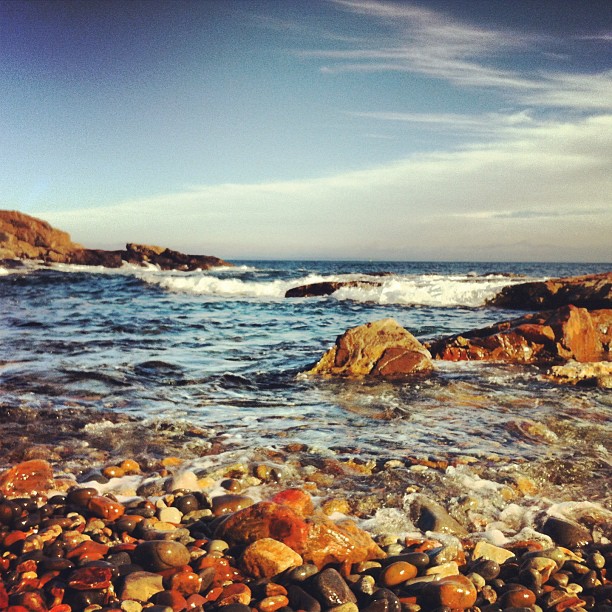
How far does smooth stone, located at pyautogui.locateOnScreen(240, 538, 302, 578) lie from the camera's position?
7.89ft

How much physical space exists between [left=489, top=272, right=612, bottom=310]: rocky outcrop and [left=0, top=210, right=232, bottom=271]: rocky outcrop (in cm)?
4566

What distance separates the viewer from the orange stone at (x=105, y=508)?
2.91 m

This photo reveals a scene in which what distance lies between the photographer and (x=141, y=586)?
223 centimetres

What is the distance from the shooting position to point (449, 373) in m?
6.75

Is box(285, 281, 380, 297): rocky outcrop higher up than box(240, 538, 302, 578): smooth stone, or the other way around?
box(285, 281, 380, 297): rocky outcrop

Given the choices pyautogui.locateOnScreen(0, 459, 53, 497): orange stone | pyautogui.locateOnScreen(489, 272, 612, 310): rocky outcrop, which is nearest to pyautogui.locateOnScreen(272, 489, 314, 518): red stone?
pyautogui.locateOnScreen(0, 459, 53, 497): orange stone

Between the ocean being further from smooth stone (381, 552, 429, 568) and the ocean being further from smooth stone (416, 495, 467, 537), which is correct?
smooth stone (381, 552, 429, 568)

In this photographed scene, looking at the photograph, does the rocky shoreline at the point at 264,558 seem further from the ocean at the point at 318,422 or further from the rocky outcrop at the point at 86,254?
the rocky outcrop at the point at 86,254

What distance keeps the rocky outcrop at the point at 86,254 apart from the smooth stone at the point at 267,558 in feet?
188

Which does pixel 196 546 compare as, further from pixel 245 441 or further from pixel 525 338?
pixel 525 338

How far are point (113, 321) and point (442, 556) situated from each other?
10.6 m

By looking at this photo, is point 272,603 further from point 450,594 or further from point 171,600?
point 450,594

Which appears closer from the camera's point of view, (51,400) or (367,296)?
(51,400)

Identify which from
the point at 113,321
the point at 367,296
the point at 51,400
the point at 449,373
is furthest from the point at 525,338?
the point at 367,296
